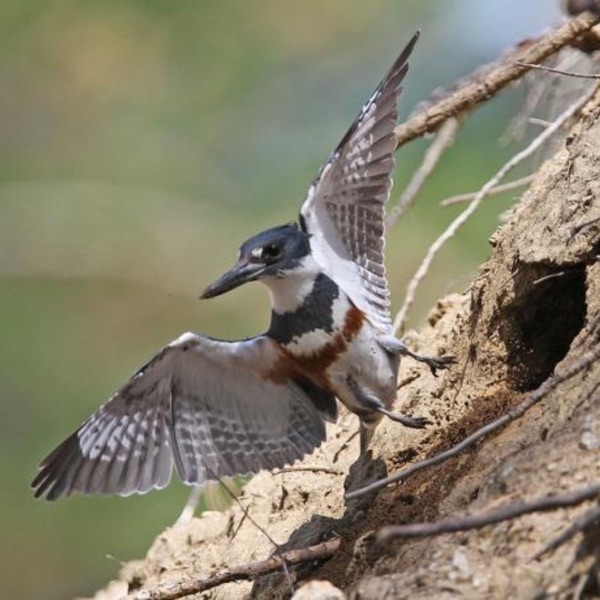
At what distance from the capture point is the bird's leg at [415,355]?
14.6 ft

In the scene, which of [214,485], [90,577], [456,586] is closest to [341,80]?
[90,577]

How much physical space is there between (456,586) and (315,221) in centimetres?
171

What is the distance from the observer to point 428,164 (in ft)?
17.7

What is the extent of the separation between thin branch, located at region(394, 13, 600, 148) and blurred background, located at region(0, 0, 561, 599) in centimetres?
83

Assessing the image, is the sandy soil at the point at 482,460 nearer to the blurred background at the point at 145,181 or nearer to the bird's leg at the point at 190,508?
the bird's leg at the point at 190,508

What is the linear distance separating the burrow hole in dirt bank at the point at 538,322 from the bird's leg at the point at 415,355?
182 millimetres

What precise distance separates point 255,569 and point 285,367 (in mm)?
680

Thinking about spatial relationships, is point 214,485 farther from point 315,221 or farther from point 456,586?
point 456,586

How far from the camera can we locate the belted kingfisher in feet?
14.6

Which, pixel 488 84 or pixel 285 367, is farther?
pixel 488 84

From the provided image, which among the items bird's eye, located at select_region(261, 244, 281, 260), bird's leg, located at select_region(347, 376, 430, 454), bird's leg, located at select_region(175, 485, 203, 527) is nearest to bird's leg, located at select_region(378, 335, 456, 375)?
bird's leg, located at select_region(347, 376, 430, 454)

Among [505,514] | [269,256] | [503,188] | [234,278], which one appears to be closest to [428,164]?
[503,188]

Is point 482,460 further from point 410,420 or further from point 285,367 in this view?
point 285,367

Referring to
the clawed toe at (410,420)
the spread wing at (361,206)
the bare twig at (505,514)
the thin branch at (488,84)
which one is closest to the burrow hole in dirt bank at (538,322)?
the clawed toe at (410,420)
